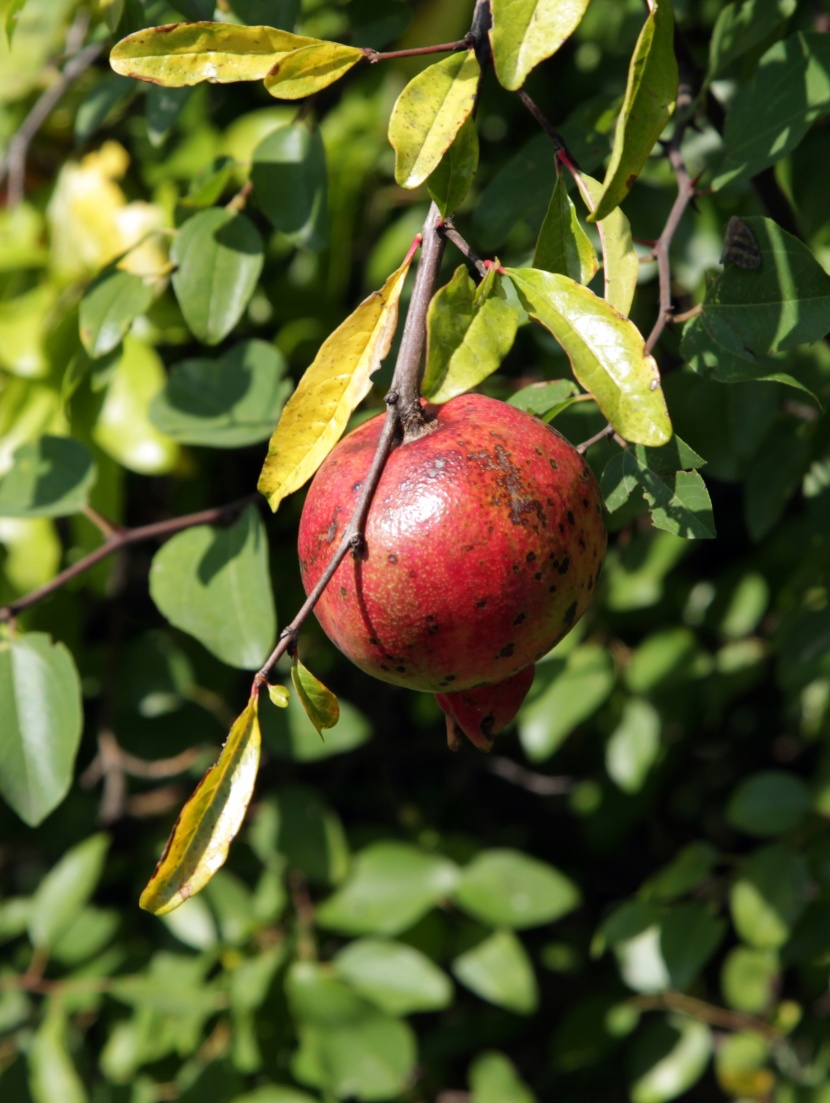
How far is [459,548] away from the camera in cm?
56

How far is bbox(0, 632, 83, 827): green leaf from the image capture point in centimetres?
94

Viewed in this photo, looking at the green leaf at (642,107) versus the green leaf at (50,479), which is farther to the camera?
the green leaf at (50,479)

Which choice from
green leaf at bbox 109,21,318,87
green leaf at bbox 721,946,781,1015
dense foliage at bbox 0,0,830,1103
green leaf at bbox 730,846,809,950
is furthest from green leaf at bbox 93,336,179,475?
green leaf at bbox 721,946,781,1015

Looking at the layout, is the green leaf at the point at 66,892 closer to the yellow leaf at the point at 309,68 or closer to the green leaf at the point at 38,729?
the green leaf at the point at 38,729

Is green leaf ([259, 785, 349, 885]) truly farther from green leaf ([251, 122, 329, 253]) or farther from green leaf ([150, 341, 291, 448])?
green leaf ([251, 122, 329, 253])

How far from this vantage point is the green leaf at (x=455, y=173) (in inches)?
23.7

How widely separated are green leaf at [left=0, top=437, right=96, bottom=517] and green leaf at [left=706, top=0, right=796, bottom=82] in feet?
2.17

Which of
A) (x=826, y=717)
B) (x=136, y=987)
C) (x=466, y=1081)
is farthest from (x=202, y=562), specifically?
(x=466, y=1081)

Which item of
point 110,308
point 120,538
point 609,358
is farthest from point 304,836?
point 609,358

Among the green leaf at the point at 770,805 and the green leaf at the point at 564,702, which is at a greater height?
the green leaf at the point at 564,702

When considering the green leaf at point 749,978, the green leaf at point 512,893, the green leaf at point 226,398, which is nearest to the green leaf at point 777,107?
the green leaf at point 226,398

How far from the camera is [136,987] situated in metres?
1.35

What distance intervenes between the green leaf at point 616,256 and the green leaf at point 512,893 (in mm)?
922

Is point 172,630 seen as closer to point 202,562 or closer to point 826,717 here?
point 202,562
